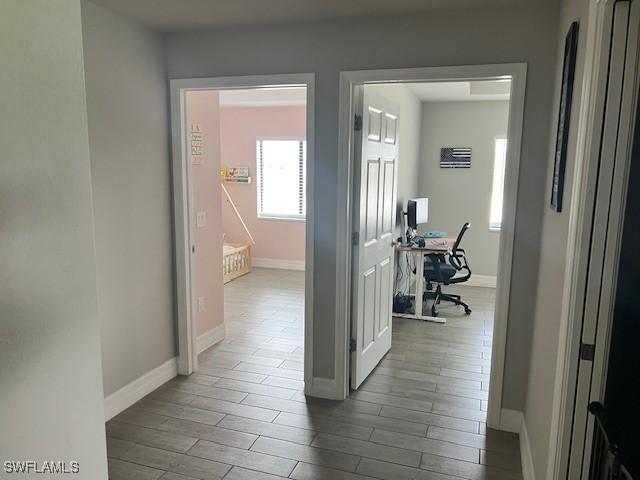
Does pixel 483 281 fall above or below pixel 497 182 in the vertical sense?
below

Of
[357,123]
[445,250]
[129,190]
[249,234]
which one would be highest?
[357,123]

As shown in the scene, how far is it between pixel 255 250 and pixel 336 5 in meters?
5.40

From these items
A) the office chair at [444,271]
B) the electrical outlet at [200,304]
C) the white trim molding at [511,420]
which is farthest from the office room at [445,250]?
the electrical outlet at [200,304]

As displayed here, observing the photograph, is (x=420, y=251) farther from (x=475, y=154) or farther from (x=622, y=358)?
(x=622, y=358)

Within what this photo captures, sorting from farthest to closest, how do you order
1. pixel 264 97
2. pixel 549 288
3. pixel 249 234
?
pixel 249 234 → pixel 264 97 → pixel 549 288

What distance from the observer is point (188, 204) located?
11.5ft

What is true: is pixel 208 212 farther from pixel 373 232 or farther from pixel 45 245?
pixel 45 245

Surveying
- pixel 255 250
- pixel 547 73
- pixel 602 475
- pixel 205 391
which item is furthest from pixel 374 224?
pixel 255 250

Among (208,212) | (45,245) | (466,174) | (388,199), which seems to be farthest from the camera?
(466,174)

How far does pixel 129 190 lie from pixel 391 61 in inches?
71.7

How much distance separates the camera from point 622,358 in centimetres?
158

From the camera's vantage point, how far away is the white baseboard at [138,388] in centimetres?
302

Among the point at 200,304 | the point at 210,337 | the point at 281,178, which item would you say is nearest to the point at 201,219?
the point at 200,304

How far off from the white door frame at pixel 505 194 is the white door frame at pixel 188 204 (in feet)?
0.65
